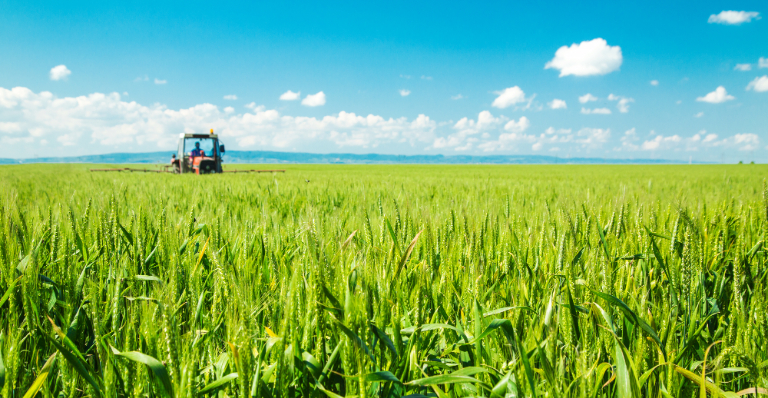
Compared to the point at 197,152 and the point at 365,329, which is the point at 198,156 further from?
the point at 365,329

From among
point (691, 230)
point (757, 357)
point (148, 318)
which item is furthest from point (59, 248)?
point (691, 230)

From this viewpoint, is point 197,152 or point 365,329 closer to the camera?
point 365,329

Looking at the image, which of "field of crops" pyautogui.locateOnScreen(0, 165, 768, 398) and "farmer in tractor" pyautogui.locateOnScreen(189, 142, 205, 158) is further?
"farmer in tractor" pyautogui.locateOnScreen(189, 142, 205, 158)

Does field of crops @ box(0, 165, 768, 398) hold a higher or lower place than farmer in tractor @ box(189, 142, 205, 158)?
lower

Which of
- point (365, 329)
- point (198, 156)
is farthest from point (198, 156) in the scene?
point (365, 329)

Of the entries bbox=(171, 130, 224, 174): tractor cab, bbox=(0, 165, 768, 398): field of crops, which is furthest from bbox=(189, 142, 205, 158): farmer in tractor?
bbox=(0, 165, 768, 398): field of crops

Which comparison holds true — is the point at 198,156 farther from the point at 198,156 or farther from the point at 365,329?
the point at 365,329

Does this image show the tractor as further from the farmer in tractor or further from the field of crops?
the field of crops

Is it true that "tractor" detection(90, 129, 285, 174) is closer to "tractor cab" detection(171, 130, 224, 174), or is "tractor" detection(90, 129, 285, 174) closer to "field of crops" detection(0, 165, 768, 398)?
"tractor cab" detection(171, 130, 224, 174)

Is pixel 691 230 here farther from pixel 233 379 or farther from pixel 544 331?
pixel 233 379

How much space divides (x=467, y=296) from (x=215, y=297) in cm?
78

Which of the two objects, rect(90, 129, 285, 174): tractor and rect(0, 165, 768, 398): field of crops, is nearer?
rect(0, 165, 768, 398): field of crops

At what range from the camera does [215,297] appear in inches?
42.1

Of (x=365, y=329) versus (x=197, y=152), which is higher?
(x=197, y=152)
